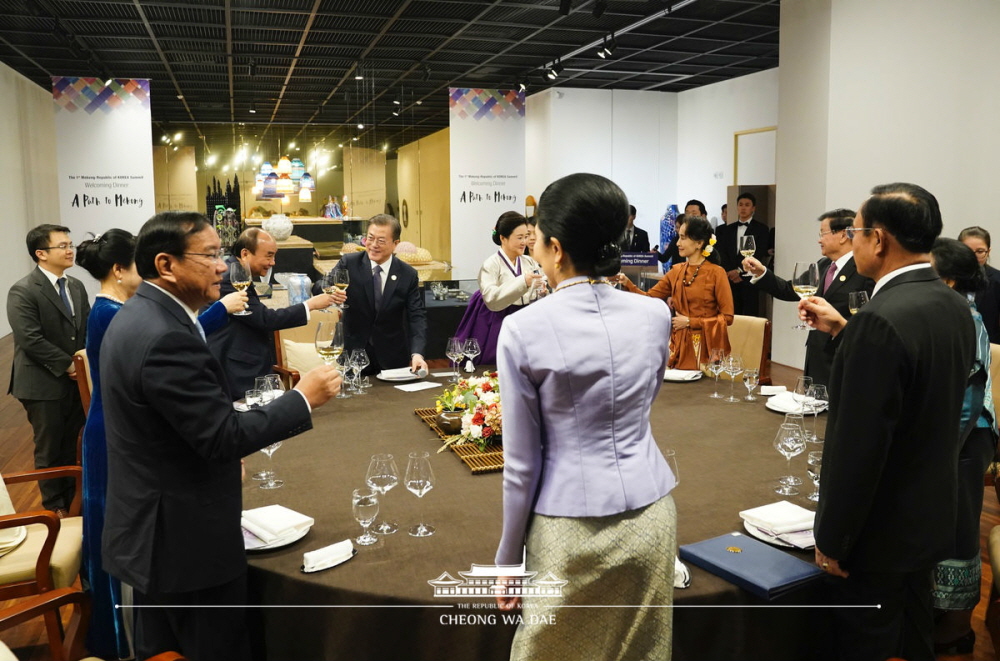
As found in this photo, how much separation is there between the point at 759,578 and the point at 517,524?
2.26ft

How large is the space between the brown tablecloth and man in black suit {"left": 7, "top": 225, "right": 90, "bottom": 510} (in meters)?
2.39

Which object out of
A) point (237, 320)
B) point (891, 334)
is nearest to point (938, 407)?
point (891, 334)

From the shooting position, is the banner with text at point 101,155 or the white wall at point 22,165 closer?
the banner with text at point 101,155

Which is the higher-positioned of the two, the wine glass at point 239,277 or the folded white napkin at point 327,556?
the wine glass at point 239,277

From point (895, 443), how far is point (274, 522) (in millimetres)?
1685

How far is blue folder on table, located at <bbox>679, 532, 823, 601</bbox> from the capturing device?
195 centimetres

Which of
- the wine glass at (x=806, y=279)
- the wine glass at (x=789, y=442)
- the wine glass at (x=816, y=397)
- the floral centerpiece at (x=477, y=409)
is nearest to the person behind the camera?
the wine glass at (x=789, y=442)

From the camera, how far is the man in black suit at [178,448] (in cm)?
192

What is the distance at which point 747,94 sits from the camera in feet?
40.8

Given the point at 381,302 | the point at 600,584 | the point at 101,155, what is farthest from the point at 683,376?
the point at 101,155

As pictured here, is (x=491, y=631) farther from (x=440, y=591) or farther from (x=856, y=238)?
(x=856, y=238)

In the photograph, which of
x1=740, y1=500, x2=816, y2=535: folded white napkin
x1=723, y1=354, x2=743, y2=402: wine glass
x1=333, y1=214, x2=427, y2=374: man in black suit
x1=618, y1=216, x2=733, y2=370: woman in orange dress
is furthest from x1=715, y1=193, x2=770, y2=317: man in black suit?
x1=740, y1=500, x2=816, y2=535: folded white napkin

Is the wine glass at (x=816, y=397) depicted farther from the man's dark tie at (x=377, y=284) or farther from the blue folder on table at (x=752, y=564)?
the man's dark tie at (x=377, y=284)

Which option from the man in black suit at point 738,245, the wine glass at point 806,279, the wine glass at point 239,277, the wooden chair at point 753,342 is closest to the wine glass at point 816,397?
the wine glass at point 806,279
